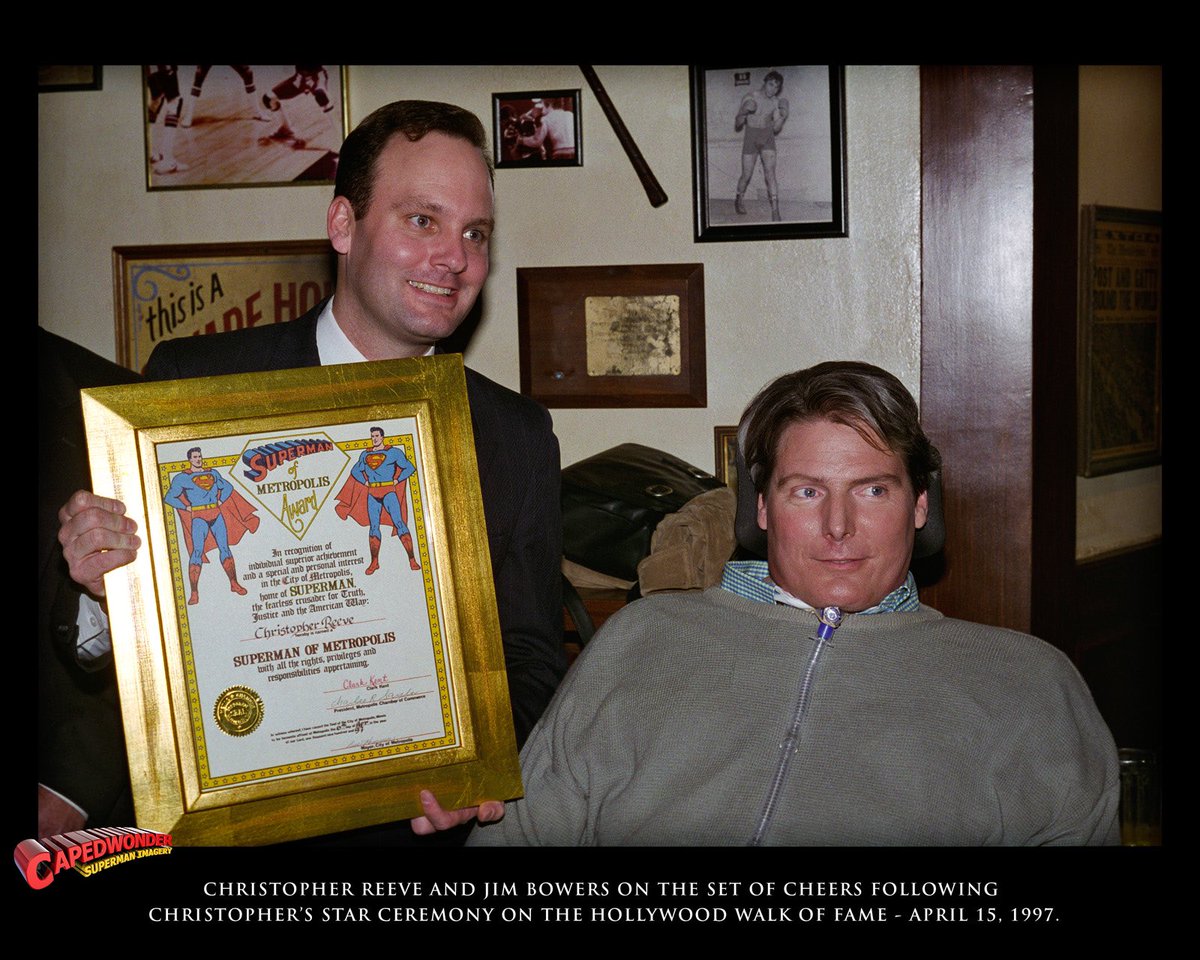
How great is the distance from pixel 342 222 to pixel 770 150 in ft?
4.22

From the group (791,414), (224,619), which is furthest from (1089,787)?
(224,619)

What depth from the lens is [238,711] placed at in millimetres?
1719

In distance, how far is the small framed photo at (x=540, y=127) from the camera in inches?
118

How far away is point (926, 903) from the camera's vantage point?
1870mm

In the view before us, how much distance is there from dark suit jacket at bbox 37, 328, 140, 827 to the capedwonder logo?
15 cm

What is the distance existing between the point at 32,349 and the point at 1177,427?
2159 millimetres

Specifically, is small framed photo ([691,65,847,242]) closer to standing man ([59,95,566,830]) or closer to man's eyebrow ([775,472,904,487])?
standing man ([59,95,566,830])

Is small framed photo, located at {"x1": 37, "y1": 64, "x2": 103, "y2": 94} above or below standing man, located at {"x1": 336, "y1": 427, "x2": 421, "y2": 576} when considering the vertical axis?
above

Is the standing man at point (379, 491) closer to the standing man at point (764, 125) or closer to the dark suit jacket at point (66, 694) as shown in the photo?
the dark suit jacket at point (66, 694)

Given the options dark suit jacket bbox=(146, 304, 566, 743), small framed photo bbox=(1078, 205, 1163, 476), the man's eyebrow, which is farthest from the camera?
small framed photo bbox=(1078, 205, 1163, 476)

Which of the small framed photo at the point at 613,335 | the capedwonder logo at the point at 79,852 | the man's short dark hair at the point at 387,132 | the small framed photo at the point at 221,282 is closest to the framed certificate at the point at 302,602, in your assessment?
the capedwonder logo at the point at 79,852

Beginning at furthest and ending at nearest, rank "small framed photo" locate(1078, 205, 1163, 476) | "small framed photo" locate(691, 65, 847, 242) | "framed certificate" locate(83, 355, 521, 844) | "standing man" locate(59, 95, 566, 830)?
"small framed photo" locate(1078, 205, 1163, 476) < "small framed photo" locate(691, 65, 847, 242) < "standing man" locate(59, 95, 566, 830) < "framed certificate" locate(83, 355, 521, 844)

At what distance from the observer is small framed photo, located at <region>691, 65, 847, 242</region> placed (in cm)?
284

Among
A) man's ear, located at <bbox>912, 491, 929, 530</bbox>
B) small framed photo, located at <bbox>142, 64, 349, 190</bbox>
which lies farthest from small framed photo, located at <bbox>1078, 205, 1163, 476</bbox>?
small framed photo, located at <bbox>142, 64, 349, 190</bbox>
